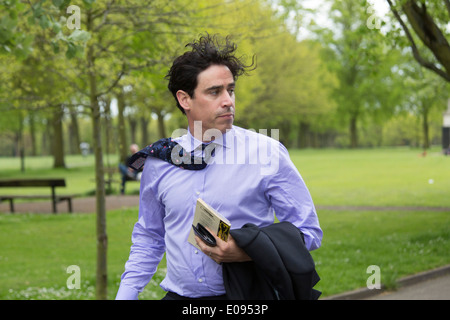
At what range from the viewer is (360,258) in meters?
9.08

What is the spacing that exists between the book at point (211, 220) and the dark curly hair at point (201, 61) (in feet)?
1.74

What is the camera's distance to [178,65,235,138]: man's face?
2.38m

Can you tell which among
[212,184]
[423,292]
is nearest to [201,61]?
[212,184]

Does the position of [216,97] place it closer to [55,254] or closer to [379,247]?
[379,247]

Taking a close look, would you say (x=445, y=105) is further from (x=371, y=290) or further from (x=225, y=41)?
(x=225, y=41)

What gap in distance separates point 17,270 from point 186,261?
7.65m

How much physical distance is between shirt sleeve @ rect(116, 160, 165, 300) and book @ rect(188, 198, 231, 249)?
0.45 metres

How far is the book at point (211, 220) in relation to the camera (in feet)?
6.79

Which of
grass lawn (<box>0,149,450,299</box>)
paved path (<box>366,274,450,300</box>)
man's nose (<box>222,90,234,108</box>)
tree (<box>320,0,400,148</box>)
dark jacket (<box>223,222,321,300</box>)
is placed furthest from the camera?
tree (<box>320,0,400,148</box>)

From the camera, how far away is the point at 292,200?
223 centimetres

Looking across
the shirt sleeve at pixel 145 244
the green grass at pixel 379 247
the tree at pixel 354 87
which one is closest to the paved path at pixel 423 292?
the green grass at pixel 379 247

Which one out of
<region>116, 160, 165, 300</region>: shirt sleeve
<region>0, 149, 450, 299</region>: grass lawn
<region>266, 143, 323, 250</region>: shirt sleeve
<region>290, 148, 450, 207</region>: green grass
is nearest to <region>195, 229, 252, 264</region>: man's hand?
<region>266, 143, 323, 250</region>: shirt sleeve

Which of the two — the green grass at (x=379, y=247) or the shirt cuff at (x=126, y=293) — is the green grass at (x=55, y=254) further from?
the shirt cuff at (x=126, y=293)

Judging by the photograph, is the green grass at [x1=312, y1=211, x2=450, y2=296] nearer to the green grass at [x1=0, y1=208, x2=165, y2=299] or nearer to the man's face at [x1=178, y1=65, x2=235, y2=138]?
the green grass at [x1=0, y1=208, x2=165, y2=299]
